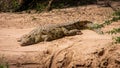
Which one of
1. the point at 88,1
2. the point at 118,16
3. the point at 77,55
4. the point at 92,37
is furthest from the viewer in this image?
the point at 88,1

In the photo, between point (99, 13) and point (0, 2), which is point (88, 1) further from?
point (0, 2)

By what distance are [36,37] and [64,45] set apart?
3.31 ft

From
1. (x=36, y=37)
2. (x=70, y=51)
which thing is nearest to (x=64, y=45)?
(x=70, y=51)

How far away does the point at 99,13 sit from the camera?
41.7ft

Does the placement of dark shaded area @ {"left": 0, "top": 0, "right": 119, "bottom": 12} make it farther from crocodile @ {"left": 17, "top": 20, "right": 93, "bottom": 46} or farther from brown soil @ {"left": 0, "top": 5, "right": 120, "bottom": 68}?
crocodile @ {"left": 17, "top": 20, "right": 93, "bottom": 46}

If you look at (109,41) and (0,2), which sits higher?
(109,41)

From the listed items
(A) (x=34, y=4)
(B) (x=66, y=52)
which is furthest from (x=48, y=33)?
(A) (x=34, y=4)

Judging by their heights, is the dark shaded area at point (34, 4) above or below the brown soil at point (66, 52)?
below

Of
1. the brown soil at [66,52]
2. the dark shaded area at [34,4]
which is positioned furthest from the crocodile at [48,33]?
the dark shaded area at [34,4]

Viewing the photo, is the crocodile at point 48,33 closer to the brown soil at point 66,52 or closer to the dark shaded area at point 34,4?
the brown soil at point 66,52

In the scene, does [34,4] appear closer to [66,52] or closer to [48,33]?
[48,33]

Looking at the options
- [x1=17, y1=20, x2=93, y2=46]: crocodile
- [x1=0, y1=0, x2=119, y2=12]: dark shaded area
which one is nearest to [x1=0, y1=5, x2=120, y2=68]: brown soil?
[x1=17, y1=20, x2=93, y2=46]: crocodile

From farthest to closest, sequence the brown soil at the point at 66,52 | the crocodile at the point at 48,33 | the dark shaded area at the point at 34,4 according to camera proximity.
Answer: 1. the dark shaded area at the point at 34,4
2. the crocodile at the point at 48,33
3. the brown soil at the point at 66,52

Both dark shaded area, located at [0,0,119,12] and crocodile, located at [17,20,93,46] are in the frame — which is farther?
dark shaded area, located at [0,0,119,12]
